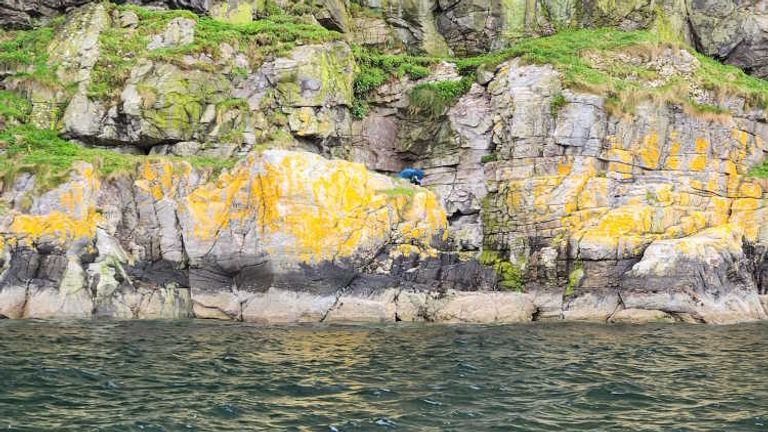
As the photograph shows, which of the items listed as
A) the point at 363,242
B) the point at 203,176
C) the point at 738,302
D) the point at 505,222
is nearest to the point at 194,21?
the point at 203,176

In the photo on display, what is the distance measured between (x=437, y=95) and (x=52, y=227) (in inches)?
537

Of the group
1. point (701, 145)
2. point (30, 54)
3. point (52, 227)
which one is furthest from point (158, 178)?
point (701, 145)

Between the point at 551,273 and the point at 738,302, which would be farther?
the point at 551,273

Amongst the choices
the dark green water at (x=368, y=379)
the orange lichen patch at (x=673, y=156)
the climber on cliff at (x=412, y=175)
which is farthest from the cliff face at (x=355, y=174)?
the dark green water at (x=368, y=379)

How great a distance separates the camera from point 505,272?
20469 mm

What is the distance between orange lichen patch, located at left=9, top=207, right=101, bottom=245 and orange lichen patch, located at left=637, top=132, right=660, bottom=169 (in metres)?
16.8

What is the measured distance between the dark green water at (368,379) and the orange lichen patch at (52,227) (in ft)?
8.98

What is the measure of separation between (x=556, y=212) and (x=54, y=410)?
1559 centimetres

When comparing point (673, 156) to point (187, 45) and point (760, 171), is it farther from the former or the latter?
point (187, 45)

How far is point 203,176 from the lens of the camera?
1958 centimetres

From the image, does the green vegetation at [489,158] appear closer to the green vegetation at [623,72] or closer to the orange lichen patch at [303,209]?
the green vegetation at [623,72]

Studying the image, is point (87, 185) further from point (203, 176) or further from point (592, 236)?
point (592, 236)

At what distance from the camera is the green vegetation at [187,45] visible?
72.9ft

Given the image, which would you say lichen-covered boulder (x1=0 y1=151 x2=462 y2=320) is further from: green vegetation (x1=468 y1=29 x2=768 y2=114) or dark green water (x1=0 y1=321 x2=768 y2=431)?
green vegetation (x1=468 y1=29 x2=768 y2=114)
